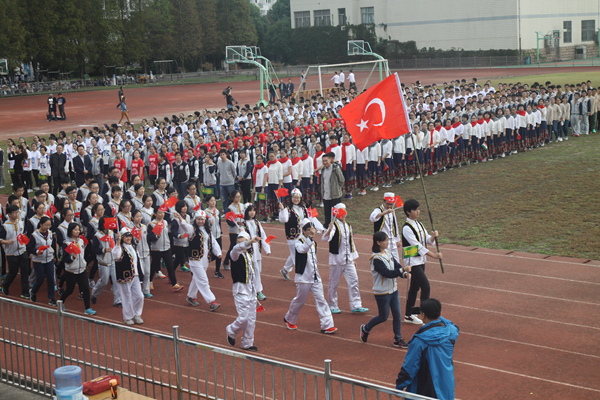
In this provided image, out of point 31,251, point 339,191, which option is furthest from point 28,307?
point 339,191

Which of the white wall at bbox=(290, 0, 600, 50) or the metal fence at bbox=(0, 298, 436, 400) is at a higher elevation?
the white wall at bbox=(290, 0, 600, 50)

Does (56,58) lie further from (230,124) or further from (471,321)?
(471,321)

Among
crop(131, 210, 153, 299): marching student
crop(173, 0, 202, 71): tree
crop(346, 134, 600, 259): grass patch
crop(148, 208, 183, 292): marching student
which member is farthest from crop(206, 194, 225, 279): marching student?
crop(173, 0, 202, 71): tree

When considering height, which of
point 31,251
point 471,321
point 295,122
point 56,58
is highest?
point 56,58

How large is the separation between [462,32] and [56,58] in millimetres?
42800

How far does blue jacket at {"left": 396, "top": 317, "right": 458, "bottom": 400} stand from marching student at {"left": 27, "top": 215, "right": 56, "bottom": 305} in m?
7.00

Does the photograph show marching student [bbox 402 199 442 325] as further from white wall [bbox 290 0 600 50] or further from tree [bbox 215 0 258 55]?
tree [bbox 215 0 258 55]

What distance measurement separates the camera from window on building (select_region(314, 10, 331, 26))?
7438 centimetres

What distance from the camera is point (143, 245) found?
34.6ft

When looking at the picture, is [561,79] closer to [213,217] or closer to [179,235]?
[213,217]

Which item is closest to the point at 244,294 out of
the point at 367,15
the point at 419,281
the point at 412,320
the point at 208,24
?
the point at 419,281

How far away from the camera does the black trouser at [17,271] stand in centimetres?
1084

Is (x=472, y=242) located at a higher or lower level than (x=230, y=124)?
lower

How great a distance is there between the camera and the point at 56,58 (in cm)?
6309
